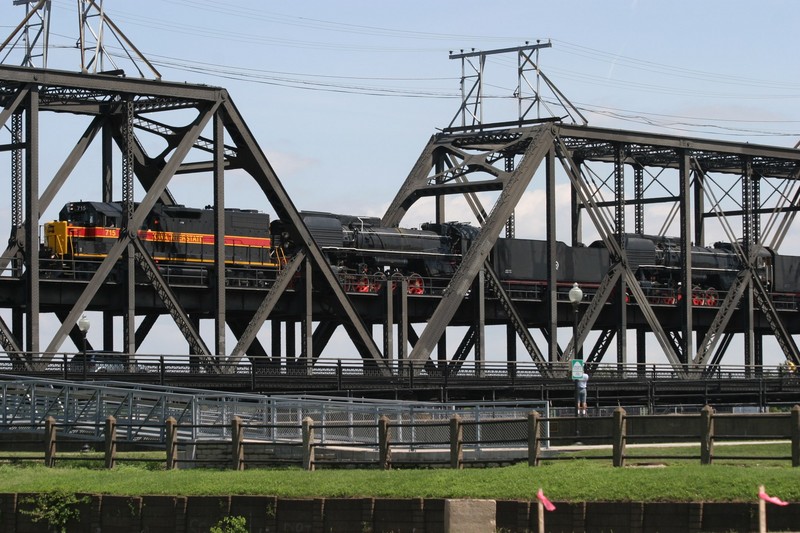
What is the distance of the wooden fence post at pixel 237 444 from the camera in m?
31.9

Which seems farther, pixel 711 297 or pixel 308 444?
pixel 711 297

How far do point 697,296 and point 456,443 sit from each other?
58671 millimetres

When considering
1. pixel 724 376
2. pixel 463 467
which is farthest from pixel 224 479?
pixel 724 376

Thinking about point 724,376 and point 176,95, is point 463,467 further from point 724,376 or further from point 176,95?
point 724,376

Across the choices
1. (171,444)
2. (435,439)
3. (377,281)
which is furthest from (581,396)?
(377,281)

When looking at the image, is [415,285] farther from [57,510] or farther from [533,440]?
[533,440]

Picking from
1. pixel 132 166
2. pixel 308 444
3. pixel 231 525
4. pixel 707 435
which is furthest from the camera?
pixel 132 166

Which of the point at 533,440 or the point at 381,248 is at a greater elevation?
the point at 381,248

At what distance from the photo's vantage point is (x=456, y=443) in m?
30.1

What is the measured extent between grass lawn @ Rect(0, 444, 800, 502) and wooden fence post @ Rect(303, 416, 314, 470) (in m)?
0.28

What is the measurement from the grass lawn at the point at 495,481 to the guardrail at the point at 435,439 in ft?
1.28

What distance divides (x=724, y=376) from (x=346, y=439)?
1924 inches

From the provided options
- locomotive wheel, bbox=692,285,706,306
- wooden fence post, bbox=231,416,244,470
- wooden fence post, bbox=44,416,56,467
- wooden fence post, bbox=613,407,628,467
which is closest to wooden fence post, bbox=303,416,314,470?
wooden fence post, bbox=231,416,244,470

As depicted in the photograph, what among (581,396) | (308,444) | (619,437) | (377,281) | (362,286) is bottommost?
(581,396)
